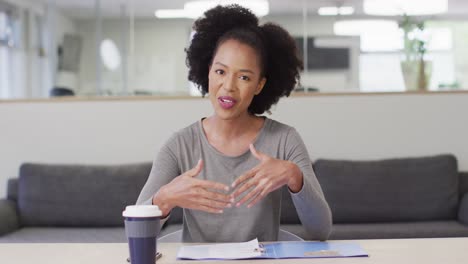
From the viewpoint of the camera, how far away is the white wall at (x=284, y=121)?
13.7ft

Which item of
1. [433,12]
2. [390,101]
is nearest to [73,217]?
[390,101]

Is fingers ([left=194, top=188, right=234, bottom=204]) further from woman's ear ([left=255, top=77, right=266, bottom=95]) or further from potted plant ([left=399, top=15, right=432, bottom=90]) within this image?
potted plant ([left=399, top=15, right=432, bottom=90])

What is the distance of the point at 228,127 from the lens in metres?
1.98

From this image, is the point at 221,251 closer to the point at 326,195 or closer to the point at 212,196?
the point at 212,196

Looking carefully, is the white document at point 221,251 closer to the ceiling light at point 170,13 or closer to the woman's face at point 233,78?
the woman's face at point 233,78

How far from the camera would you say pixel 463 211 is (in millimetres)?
3717

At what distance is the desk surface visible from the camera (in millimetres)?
1457

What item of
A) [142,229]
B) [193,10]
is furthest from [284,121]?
[142,229]

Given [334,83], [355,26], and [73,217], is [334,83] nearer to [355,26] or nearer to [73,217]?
[355,26]

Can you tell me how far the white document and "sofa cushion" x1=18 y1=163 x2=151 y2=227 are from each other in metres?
2.19

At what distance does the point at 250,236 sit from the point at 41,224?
2307 mm

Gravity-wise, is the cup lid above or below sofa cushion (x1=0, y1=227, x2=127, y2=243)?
above

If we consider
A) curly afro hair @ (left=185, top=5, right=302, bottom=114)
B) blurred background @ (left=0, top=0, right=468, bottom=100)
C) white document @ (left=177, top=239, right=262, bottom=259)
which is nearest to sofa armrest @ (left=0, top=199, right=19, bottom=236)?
blurred background @ (left=0, top=0, right=468, bottom=100)

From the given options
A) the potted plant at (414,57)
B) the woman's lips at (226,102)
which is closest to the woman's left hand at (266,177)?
the woman's lips at (226,102)
